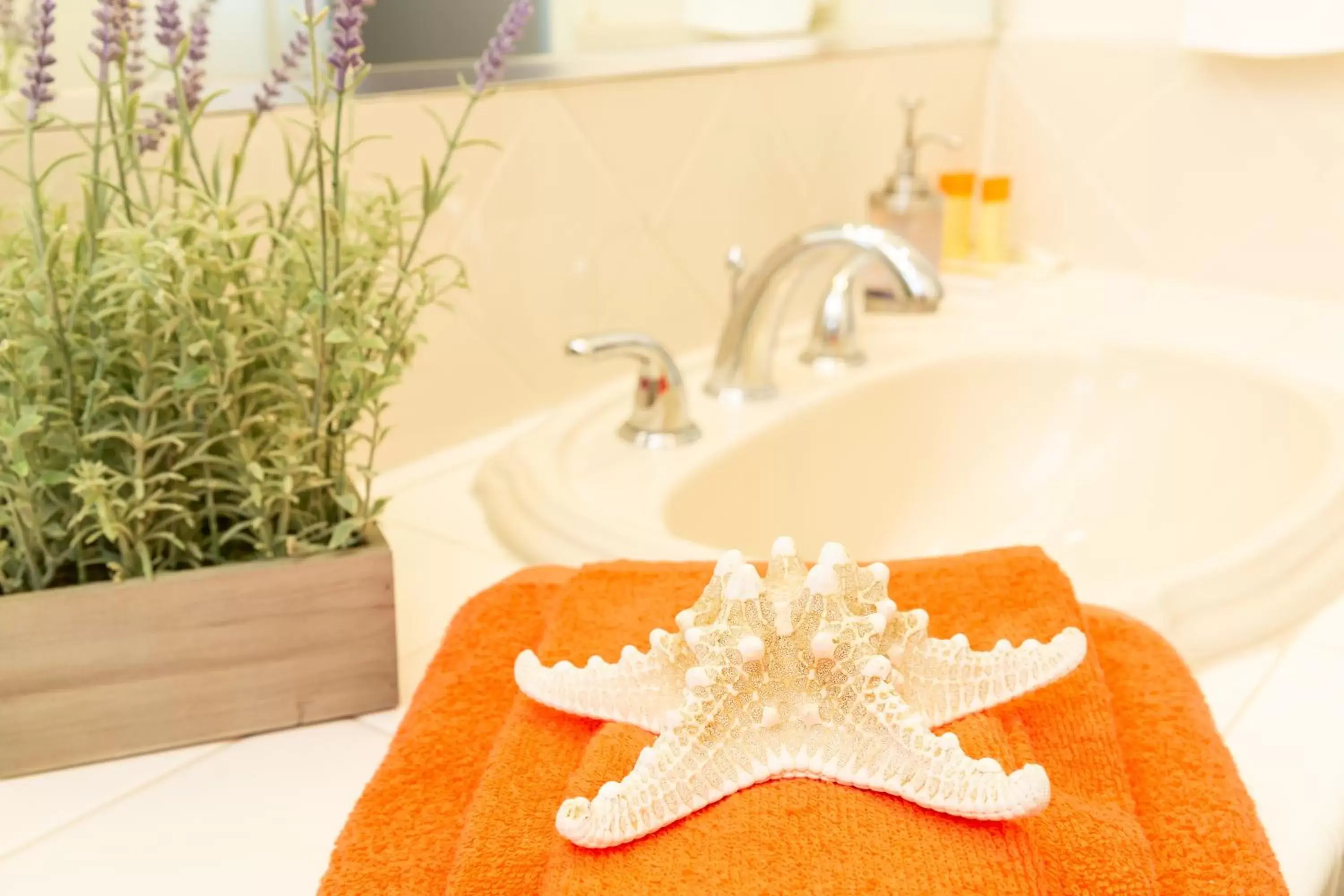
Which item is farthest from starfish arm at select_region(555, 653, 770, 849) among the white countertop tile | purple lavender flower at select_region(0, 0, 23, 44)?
purple lavender flower at select_region(0, 0, 23, 44)

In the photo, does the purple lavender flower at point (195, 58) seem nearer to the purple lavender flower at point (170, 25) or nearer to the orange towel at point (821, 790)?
the purple lavender flower at point (170, 25)

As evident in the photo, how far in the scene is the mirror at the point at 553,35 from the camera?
77 cm

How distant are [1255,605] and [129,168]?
2.16 ft

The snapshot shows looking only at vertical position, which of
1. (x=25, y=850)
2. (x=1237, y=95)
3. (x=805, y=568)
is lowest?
(x=25, y=850)

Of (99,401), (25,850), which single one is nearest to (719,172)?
(99,401)

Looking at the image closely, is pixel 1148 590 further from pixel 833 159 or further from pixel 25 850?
pixel 833 159

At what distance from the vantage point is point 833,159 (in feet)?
4.45

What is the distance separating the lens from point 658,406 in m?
1.04

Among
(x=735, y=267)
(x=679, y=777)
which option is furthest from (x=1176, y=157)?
(x=679, y=777)

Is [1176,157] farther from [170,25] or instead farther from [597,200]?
[170,25]

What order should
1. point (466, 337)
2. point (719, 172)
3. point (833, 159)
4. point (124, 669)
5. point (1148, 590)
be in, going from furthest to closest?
point (833, 159), point (719, 172), point (466, 337), point (1148, 590), point (124, 669)

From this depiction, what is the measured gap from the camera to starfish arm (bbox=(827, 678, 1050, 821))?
44 centimetres

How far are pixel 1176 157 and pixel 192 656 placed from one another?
48.3 inches

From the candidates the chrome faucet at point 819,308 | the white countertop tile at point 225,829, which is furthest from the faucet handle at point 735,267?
the white countertop tile at point 225,829
